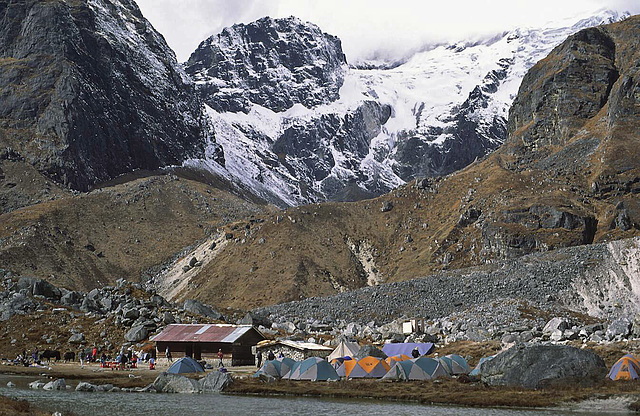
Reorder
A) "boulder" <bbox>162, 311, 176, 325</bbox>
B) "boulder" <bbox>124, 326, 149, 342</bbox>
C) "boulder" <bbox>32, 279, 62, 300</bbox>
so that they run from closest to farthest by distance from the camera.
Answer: "boulder" <bbox>124, 326, 149, 342</bbox>, "boulder" <bbox>162, 311, 176, 325</bbox>, "boulder" <bbox>32, 279, 62, 300</bbox>

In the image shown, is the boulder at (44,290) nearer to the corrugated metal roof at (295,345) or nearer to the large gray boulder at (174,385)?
the corrugated metal roof at (295,345)

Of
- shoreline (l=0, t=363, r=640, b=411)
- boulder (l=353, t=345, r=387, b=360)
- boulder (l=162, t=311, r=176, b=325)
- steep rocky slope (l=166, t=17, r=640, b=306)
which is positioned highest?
steep rocky slope (l=166, t=17, r=640, b=306)

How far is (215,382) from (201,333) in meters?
22.4

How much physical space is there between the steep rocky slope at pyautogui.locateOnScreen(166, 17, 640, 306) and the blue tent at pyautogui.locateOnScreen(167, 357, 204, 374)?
273 feet

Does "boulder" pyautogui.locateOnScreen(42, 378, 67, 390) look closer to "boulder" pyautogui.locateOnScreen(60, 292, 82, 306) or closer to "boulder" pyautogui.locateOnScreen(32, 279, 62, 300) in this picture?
"boulder" pyautogui.locateOnScreen(60, 292, 82, 306)

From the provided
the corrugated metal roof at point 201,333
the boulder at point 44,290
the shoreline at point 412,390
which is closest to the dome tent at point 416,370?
the shoreline at point 412,390

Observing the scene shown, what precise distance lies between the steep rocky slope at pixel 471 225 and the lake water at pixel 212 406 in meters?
101

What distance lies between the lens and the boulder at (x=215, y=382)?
63094 mm

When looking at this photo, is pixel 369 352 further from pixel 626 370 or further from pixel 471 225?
pixel 471 225

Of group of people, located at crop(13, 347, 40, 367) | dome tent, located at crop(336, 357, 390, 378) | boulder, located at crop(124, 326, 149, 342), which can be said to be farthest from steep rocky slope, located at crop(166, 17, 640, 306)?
dome tent, located at crop(336, 357, 390, 378)

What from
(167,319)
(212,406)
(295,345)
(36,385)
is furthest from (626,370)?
(167,319)

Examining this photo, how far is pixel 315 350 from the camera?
83500 mm

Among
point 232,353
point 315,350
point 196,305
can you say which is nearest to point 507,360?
point 315,350

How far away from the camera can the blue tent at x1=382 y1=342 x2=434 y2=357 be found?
8375cm
